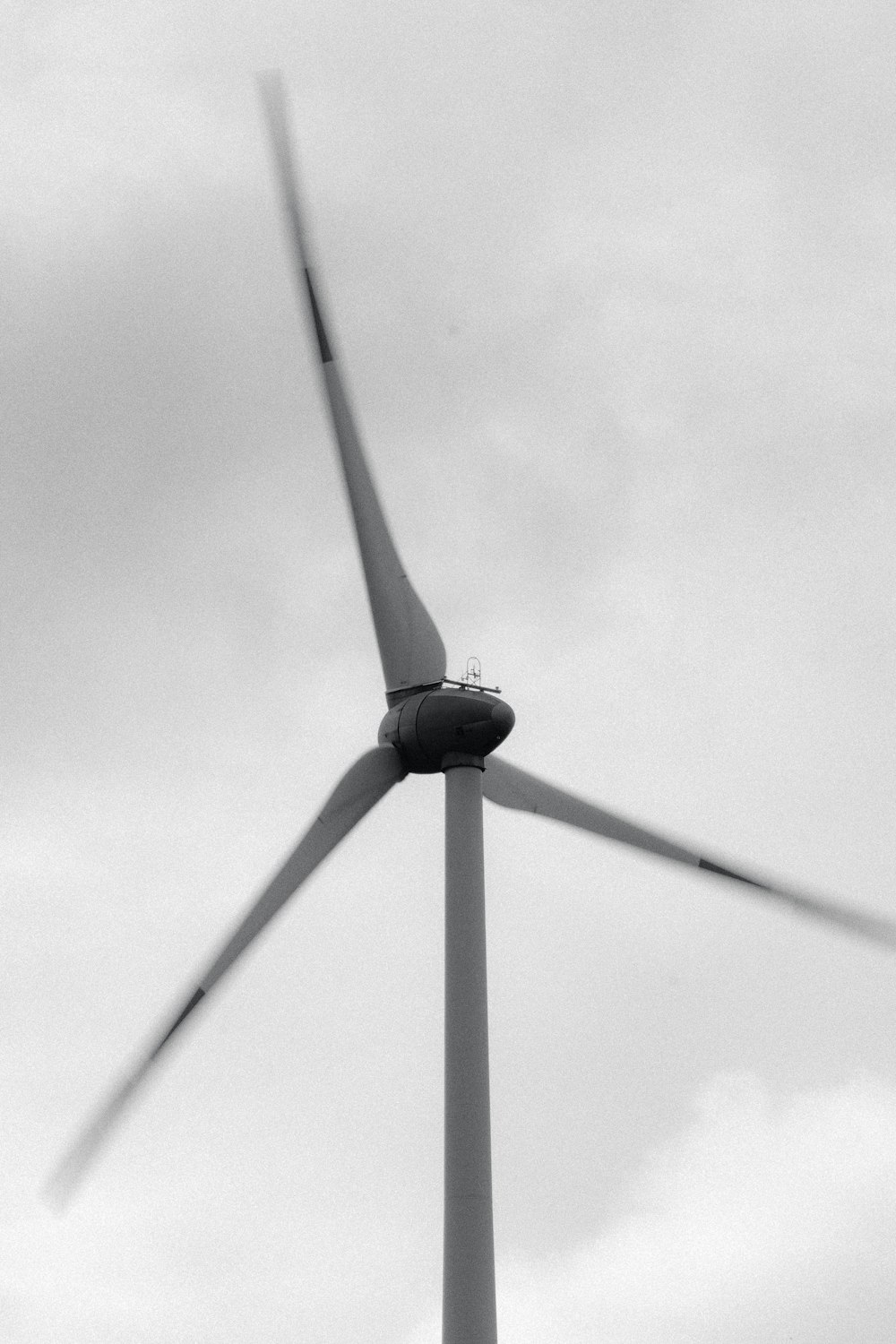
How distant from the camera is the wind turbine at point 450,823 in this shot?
39.2m

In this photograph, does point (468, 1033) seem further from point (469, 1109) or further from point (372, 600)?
point (372, 600)

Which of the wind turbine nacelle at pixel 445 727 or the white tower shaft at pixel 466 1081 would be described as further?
the wind turbine nacelle at pixel 445 727

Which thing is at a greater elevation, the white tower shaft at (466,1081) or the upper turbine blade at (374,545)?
the upper turbine blade at (374,545)

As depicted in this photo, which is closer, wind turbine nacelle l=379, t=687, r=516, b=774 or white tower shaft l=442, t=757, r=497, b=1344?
white tower shaft l=442, t=757, r=497, b=1344

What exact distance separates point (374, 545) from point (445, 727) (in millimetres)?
4328

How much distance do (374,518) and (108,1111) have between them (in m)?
12.8

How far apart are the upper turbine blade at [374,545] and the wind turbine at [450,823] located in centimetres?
2

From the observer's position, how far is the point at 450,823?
4244 centimetres

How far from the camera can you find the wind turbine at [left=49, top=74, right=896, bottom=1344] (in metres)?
39.2

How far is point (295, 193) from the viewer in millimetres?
44844

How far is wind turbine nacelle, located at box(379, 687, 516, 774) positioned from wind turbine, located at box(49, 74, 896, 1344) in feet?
0.08

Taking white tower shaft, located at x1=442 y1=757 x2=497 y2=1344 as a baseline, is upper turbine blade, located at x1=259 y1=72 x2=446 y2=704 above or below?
above

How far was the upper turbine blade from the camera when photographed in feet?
144

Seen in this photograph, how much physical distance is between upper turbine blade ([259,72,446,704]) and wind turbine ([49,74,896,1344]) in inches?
1.0
